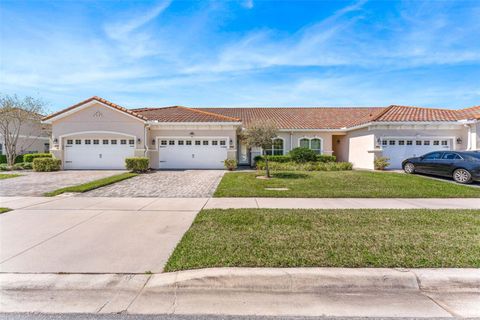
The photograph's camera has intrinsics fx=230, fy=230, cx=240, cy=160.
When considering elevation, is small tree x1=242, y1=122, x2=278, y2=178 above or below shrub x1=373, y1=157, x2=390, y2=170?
above

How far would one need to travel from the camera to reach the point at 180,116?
58.8 ft

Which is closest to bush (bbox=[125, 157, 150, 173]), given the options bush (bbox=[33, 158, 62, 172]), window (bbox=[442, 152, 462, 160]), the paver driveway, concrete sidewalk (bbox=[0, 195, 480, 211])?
the paver driveway

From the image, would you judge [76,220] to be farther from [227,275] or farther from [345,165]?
[345,165]

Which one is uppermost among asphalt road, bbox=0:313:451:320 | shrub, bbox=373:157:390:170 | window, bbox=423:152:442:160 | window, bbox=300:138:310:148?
window, bbox=300:138:310:148

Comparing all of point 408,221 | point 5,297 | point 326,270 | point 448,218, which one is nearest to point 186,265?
point 326,270

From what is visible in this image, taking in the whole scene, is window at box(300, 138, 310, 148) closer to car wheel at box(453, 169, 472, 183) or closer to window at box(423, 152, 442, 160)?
window at box(423, 152, 442, 160)

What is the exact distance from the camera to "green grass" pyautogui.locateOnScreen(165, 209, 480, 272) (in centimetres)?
361

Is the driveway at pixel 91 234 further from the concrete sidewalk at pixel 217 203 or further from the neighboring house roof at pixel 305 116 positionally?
the neighboring house roof at pixel 305 116

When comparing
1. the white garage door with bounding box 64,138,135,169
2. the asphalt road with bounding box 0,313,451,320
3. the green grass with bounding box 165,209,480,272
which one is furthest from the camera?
the white garage door with bounding box 64,138,135,169

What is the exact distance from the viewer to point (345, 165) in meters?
16.4

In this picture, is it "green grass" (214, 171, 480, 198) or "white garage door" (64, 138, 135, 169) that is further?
"white garage door" (64, 138, 135, 169)

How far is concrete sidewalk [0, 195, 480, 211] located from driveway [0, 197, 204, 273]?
3cm

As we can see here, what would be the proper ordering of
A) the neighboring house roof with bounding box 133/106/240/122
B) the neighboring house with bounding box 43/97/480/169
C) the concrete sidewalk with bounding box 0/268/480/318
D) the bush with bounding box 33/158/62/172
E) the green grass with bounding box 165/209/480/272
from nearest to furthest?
the concrete sidewalk with bounding box 0/268/480/318 < the green grass with bounding box 165/209/480/272 < the bush with bounding box 33/158/62/172 < the neighboring house with bounding box 43/97/480/169 < the neighboring house roof with bounding box 133/106/240/122

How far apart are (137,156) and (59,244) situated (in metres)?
12.5
